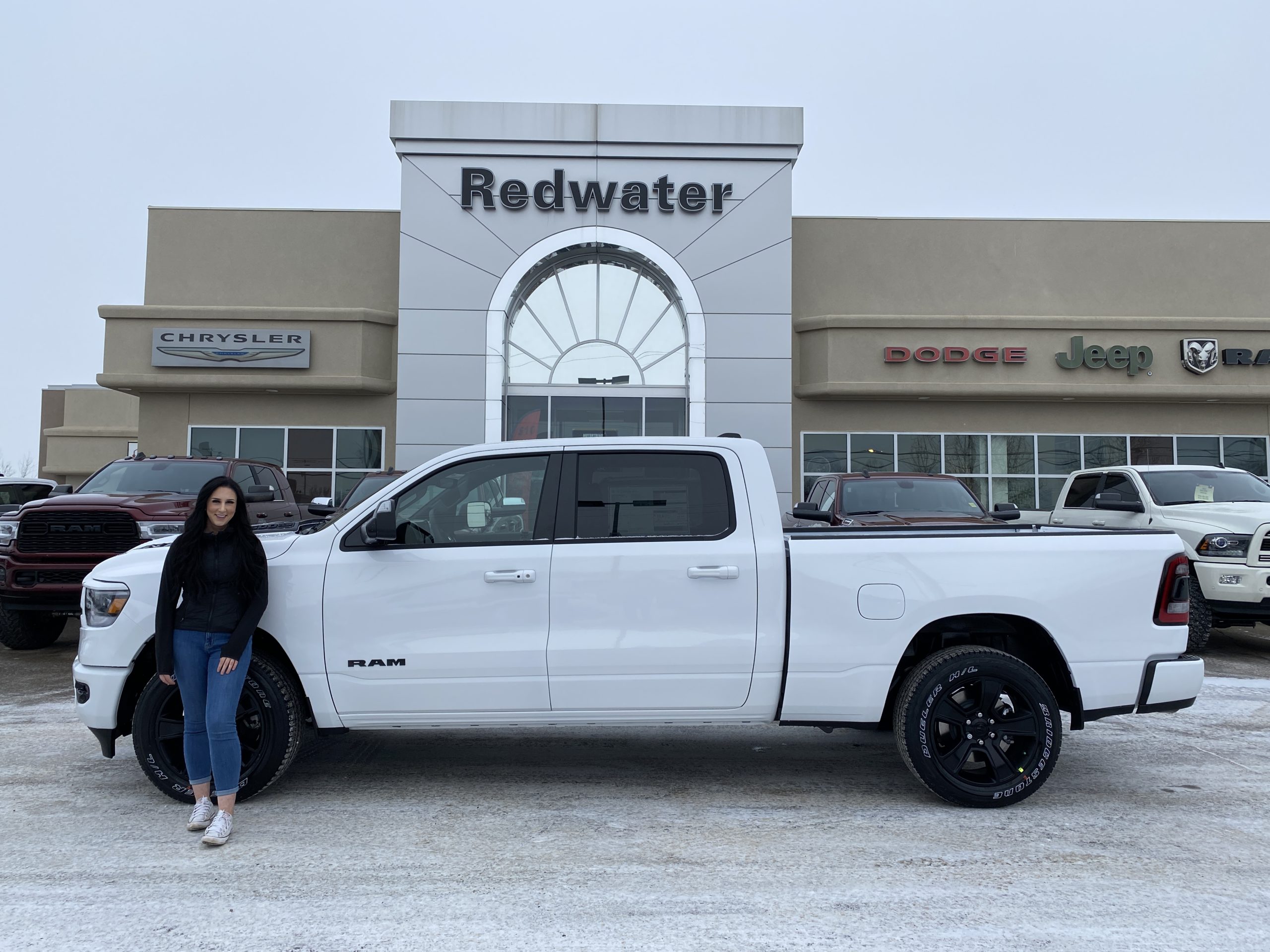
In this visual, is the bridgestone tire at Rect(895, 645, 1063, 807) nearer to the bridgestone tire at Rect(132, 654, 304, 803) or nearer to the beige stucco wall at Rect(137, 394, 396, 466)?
the bridgestone tire at Rect(132, 654, 304, 803)

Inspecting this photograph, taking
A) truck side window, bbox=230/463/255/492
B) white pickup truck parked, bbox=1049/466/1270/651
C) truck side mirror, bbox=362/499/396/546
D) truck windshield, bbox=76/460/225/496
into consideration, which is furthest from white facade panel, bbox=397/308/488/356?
truck side mirror, bbox=362/499/396/546

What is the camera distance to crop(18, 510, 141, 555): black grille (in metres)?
9.58

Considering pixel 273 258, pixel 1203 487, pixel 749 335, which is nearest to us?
pixel 1203 487

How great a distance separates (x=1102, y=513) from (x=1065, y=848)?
8568mm

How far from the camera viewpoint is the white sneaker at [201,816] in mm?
4547

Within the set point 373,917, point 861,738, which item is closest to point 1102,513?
point 861,738

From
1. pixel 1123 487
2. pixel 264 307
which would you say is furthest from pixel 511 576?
pixel 264 307

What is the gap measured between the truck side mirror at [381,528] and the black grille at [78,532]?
5.96 m

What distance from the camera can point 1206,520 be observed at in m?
10.2

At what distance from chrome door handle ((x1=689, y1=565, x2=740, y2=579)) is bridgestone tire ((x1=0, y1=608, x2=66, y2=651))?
836cm

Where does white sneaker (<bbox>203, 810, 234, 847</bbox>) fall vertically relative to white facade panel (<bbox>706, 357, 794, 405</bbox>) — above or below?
below

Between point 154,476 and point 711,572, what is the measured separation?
28.2 ft

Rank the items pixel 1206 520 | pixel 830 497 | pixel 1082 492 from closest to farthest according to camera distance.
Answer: pixel 1206 520 → pixel 830 497 → pixel 1082 492

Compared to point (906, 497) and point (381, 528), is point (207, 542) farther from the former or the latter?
point (906, 497)
